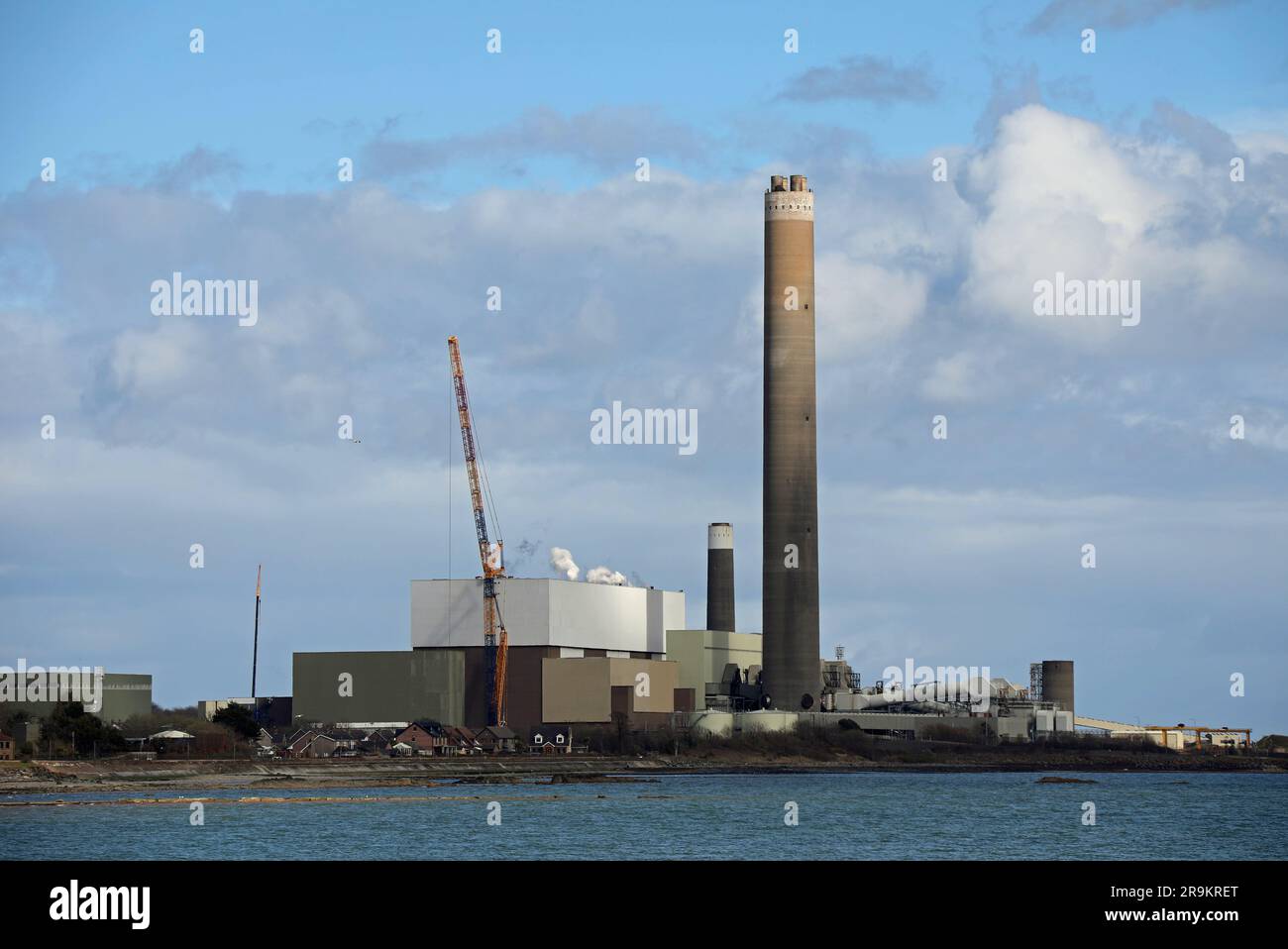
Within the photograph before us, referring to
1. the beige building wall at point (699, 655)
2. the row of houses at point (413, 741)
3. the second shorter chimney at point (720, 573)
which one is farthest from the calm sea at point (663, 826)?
the second shorter chimney at point (720, 573)

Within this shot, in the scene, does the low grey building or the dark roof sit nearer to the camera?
the dark roof

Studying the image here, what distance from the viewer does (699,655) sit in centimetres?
15400

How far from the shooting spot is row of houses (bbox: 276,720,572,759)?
420 ft

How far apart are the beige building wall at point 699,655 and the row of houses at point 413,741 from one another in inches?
640

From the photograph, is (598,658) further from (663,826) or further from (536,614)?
(663,826)

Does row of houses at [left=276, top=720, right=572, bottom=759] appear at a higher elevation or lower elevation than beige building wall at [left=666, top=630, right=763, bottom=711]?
lower

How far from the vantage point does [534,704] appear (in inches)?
5600

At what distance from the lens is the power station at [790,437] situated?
447ft

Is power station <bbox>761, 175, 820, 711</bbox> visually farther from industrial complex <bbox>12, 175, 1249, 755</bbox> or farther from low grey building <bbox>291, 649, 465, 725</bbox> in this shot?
low grey building <bbox>291, 649, 465, 725</bbox>

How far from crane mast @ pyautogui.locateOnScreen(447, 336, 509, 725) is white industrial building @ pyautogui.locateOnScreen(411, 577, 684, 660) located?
107 centimetres

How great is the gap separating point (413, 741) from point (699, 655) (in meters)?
31.4

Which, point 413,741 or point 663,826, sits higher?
point 663,826

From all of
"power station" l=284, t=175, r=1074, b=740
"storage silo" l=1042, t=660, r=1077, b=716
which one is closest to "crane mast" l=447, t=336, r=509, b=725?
"power station" l=284, t=175, r=1074, b=740

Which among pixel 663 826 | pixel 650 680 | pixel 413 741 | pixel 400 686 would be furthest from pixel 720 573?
pixel 663 826
